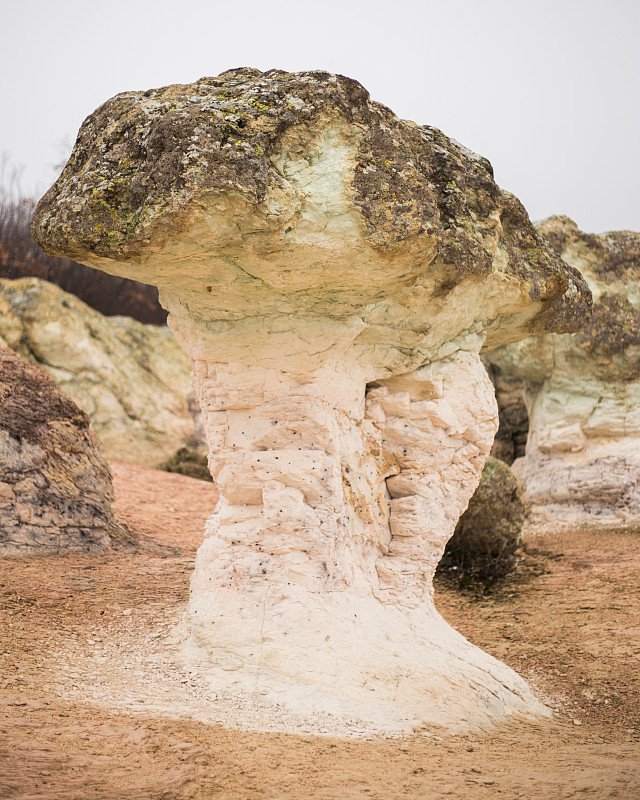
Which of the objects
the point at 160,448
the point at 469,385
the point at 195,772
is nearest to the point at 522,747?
the point at 195,772

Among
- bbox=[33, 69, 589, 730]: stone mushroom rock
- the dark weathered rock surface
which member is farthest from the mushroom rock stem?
the dark weathered rock surface

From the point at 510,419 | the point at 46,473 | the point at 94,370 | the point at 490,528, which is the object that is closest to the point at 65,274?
the point at 94,370

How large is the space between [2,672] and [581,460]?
820 cm

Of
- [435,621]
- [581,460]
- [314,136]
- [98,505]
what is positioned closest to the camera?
[314,136]

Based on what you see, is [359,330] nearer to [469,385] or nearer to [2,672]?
[469,385]

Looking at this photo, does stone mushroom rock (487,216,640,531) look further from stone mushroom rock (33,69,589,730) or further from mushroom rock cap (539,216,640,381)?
stone mushroom rock (33,69,589,730)

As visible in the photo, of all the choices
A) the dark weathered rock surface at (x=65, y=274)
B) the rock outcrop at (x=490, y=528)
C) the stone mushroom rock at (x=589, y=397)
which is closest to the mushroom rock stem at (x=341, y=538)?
the rock outcrop at (x=490, y=528)

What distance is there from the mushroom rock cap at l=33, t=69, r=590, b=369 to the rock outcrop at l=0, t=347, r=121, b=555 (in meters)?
2.56

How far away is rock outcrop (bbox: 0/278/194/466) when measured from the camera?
1259 centimetres

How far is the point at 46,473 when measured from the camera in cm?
665

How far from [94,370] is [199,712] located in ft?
31.9

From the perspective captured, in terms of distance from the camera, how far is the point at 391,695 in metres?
4.48

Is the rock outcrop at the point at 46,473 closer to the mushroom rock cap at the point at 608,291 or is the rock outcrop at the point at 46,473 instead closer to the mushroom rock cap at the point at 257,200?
the mushroom rock cap at the point at 257,200

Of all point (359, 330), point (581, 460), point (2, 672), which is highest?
point (359, 330)
